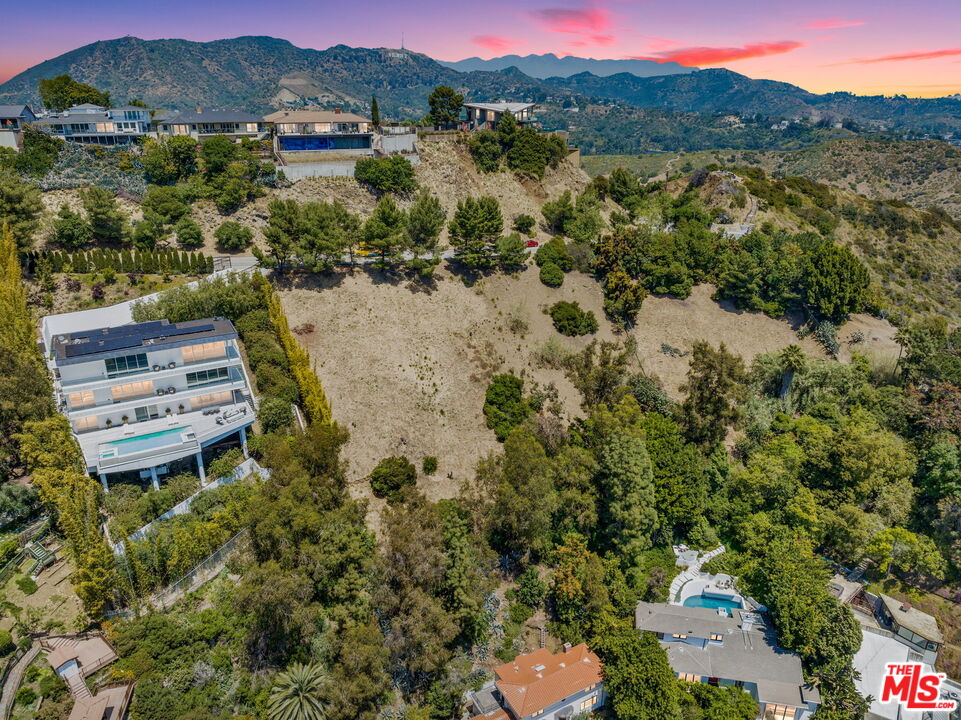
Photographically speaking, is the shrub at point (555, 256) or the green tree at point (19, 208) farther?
the shrub at point (555, 256)

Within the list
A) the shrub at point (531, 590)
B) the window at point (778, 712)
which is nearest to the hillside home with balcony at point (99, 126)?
the shrub at point (531, 590)

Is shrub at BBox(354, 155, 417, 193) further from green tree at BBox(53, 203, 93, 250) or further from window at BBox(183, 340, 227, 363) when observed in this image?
window at BBox(183, 340, 227, 363)

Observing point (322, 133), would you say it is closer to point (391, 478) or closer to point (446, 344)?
point (446, 344)

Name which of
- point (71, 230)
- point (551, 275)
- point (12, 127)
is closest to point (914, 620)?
point (551, 275)

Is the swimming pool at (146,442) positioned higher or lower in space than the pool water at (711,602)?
higher

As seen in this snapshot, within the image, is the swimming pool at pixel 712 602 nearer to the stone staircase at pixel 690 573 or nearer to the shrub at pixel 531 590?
the stone staircase at pixel 690 573

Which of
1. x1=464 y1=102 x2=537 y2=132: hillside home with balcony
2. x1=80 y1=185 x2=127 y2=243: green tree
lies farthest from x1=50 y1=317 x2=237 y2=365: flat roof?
x1=464 y1=102 x2=537 y2=132: hillside home with balcony

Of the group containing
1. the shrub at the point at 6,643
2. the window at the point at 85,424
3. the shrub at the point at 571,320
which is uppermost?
the shrub at the point at 571,320
